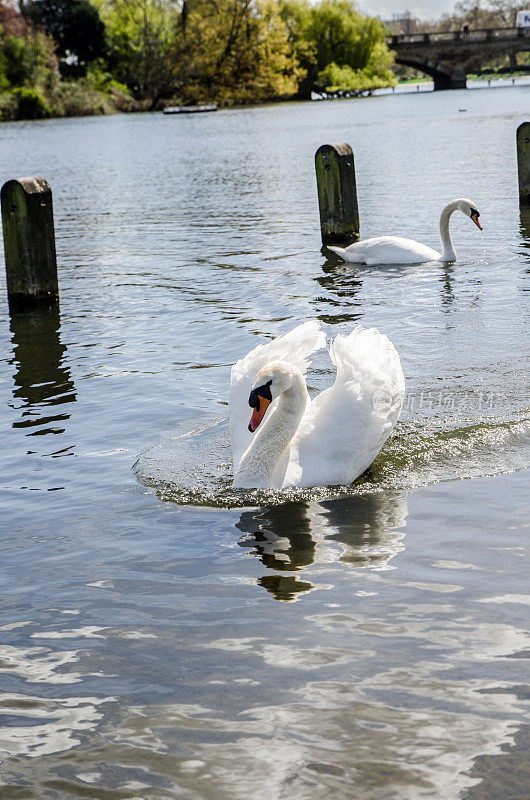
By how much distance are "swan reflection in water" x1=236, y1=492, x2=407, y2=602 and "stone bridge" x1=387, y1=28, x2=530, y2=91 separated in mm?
90101

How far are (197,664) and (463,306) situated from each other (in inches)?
260

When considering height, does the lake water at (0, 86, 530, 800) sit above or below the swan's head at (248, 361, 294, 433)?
below

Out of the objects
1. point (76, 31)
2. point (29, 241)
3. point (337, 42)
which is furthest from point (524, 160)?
point (76, 31)

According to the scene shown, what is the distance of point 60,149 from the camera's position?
36906 millimetres

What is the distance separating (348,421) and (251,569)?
1.22 m

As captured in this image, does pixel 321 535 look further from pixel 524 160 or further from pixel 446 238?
pixel 524 160

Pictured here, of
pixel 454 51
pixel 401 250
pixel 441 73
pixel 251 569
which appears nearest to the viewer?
pixel 251 569

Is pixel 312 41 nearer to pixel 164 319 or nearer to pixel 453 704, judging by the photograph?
pixel 164 319

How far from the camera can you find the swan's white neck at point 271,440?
208 inches

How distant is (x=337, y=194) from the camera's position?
1349cm

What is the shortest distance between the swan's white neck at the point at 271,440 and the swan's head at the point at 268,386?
63 millimetres

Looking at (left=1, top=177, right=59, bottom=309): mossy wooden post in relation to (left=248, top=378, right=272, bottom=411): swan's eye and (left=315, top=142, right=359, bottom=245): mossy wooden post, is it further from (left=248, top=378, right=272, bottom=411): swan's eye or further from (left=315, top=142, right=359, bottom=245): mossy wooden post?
Answer: (left=248, top=378, right=272, bottom=411): swan's eye

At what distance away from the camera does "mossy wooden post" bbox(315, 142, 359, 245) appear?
13.2 metres

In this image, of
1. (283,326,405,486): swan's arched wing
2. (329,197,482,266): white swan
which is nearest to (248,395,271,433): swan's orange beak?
(283,326,405,486): swan's arched wing
